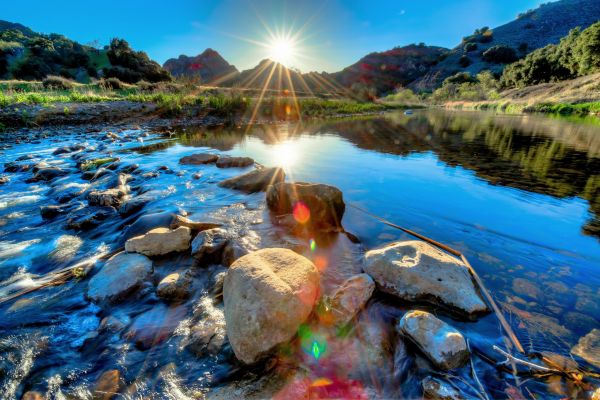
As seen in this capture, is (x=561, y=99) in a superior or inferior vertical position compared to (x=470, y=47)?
inferior

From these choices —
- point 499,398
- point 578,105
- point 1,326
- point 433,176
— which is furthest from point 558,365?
→ point 578,105

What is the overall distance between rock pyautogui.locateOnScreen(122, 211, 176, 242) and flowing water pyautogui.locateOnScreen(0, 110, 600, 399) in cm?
29

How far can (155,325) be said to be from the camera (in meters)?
2.64

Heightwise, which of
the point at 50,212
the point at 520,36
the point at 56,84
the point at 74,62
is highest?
the point at 520,36

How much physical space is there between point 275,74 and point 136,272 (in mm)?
116542

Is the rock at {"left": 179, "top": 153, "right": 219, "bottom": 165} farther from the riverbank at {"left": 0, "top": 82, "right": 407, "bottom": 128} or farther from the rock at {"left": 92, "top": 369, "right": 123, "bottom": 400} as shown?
the riverbank at {"left": 0, "top": 82, "right": 407, "bottom": 128}

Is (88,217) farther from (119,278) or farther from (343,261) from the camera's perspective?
(343,261)

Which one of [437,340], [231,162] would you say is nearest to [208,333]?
[437,340]

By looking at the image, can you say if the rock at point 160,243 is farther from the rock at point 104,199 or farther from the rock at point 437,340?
the rock at point 437,340

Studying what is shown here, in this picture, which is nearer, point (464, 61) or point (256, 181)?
point (256, 181)

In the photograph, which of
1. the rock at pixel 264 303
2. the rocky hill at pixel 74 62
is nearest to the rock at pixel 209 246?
the rock at pixel 264 303

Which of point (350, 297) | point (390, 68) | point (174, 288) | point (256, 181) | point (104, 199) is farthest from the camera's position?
point (390, 68)

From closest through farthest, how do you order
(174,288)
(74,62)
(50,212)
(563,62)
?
1. (174,288)
2. (50,212)
3. (74,62)
4. (563,62)

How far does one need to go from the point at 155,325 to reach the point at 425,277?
9.69 feet
